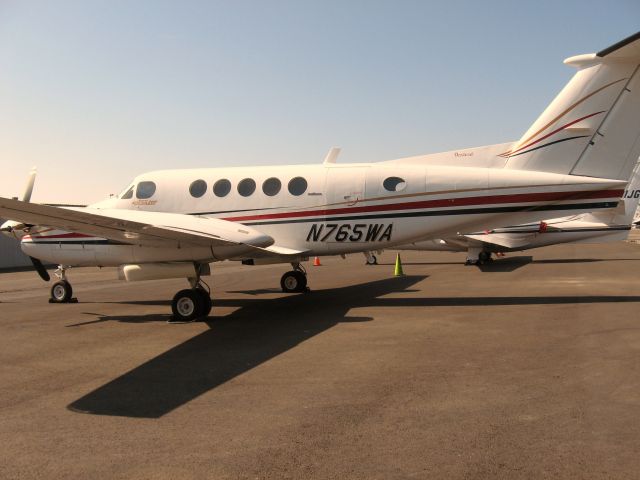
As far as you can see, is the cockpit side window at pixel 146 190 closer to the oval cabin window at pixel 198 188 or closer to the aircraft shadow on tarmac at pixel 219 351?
the oval cabin window at pixel 198 188

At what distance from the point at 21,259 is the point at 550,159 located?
39.3 metres

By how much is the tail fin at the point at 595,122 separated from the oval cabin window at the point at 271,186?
5814mm

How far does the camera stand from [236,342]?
30.1 ft

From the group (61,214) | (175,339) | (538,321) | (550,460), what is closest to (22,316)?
(61,214)

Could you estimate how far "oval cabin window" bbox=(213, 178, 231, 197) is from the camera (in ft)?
44.7

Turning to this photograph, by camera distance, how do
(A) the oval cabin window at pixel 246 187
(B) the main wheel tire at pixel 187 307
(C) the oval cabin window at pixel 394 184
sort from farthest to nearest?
1. (A) the oval cabin window at pixel 246 187
2. (C) the oval cabin window at pixel 394 184
3. (B) the main wheel tire at pixel 187 307

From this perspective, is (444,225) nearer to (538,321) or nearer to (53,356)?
(538,321)

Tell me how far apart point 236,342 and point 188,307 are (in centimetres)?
271

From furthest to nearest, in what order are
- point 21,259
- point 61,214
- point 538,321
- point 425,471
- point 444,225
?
1. point 21,259
2. point 444,225
3. point 538,321
4. point 61,214
5. point 425,471

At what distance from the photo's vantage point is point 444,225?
1256cm

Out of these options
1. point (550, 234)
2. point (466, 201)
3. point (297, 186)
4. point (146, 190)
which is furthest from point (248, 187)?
point (550, 234)

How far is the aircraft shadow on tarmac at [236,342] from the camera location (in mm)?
6107

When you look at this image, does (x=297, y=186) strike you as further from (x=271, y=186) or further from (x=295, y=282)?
(x=295, y=282)

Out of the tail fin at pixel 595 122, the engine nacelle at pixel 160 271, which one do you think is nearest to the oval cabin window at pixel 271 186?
the engine nacelle at pixel 160 271
